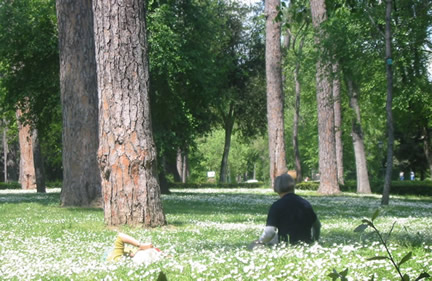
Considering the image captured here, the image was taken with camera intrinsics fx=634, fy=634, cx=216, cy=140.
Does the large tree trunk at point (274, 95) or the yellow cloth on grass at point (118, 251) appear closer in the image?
the yellow cloth on grass at point (118, 251)

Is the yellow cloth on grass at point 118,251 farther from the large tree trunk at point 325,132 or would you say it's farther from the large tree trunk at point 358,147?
the large tree trunk at point 358,147

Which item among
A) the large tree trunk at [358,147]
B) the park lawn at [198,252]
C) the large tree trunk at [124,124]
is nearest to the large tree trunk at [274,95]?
the large tree trunk at [358,147]

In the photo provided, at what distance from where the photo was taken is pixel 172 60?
28703 mm

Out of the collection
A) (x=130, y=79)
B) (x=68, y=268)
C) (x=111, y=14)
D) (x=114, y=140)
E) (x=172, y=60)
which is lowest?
(x=68, y=268)

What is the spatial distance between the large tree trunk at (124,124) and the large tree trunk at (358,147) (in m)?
28.1

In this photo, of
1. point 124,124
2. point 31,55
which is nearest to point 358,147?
point 31,55

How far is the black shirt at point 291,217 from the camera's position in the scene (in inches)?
313

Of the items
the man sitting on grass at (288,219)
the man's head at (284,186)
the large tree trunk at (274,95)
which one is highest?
the large tree trunk at (274,95)

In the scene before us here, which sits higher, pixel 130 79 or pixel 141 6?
pixel 141 6

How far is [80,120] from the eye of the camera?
1900 cm

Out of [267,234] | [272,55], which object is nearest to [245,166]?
[272,55]

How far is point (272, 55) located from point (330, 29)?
6.04 metres

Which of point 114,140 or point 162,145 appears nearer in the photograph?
point 114,140

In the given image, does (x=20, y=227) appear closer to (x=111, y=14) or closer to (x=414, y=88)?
(x=111, y=14)
